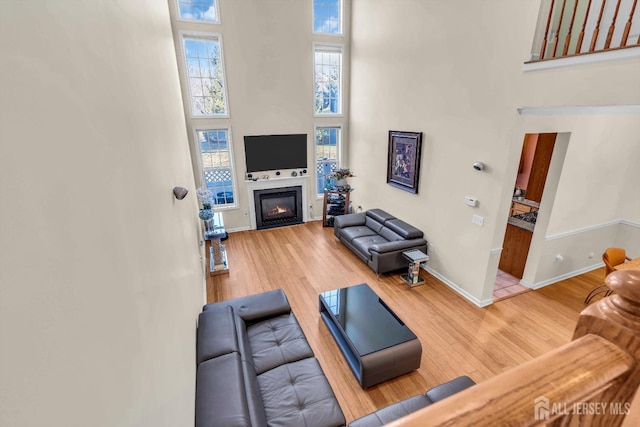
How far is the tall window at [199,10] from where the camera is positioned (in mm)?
5723

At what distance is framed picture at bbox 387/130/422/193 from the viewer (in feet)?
17.1

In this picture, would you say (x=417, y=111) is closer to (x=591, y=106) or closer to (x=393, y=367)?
(x=591, y=106)

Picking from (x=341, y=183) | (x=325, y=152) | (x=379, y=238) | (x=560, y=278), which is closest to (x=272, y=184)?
(x=325, y=152)

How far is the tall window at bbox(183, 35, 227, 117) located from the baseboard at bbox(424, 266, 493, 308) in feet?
17.8

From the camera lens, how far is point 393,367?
307cm

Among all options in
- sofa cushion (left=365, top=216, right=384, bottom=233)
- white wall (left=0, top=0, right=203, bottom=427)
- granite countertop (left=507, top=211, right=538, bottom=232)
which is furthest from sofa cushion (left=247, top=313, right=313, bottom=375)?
granite countertop (left=507, top=211, right=538, bottom=232)

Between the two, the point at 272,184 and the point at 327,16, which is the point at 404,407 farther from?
the point at 327,16

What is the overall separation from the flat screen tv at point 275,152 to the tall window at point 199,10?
7.88ft

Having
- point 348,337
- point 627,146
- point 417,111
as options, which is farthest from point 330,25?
point 348,337

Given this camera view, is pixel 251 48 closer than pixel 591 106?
No

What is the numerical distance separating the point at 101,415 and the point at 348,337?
283 cm

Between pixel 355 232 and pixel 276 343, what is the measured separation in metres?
3.34

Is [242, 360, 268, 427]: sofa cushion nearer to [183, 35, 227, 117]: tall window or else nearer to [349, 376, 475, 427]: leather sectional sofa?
[349, 376, 475, 427]: leather sectional sofa

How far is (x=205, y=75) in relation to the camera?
624 centimetres
